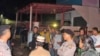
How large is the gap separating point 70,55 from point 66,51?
132 mm

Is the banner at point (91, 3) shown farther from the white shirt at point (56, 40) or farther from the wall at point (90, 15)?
the white shirt at point (56, 40)

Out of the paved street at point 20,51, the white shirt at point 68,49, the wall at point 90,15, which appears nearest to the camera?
the white shirt at point 68,49

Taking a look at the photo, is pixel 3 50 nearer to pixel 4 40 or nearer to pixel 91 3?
pixel 4 40

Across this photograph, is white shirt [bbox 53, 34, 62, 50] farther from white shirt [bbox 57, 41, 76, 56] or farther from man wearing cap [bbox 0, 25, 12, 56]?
man wearing cap [bbox 0, 25, 12, 56]

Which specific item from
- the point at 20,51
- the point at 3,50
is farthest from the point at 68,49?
the point at 20,51

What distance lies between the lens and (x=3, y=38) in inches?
218

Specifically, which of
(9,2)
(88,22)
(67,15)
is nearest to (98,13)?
(88,22)

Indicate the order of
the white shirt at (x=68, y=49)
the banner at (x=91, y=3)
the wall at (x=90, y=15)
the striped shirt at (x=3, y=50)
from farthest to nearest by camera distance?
the banner at (x=91, y=3), the wall at (x=90, y=15), the white shirt at (x=68, y=49), the striped shirt at (x=3, y=50)

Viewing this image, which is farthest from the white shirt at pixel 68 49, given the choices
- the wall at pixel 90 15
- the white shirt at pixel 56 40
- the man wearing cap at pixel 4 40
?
the wall at pixel 90 15

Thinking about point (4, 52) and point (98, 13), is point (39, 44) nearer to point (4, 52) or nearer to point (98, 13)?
point (4, 52)

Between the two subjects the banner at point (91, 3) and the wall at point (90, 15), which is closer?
the wall at point (90, 15)

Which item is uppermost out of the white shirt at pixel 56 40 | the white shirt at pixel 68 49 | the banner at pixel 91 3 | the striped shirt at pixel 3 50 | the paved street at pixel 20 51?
the banner at pixel 91 3

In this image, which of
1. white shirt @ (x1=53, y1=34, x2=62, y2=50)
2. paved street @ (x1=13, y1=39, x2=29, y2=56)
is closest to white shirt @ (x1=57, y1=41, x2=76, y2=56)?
white shirt @ (x1=53, y1=34, x2=62, y2=50)

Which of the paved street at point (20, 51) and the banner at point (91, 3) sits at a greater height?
the banner at point (91, 3)
